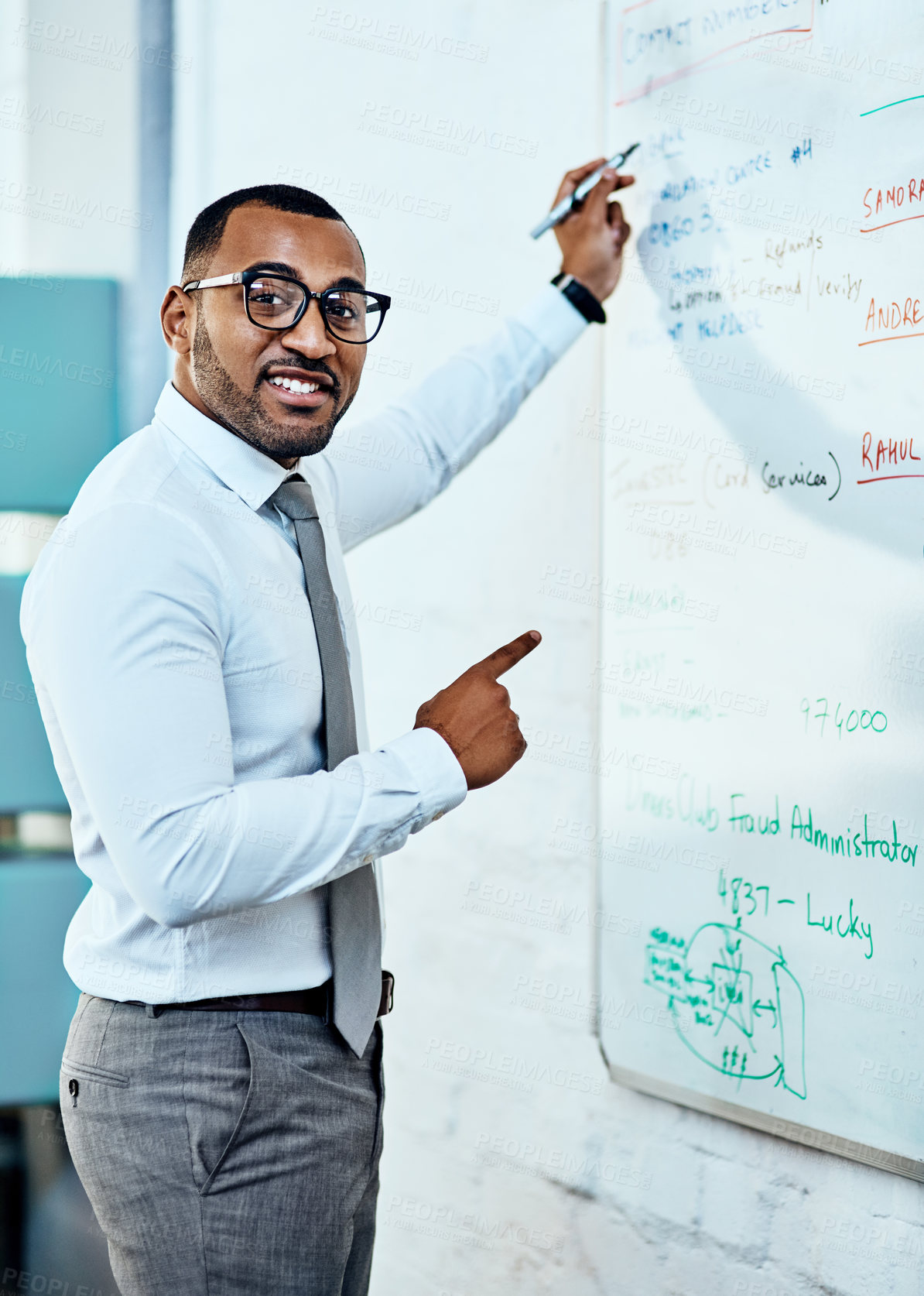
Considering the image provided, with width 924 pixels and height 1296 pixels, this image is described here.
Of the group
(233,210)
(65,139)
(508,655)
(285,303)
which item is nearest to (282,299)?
(285,303)

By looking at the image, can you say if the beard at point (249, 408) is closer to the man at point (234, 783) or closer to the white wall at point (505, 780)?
the man at point (234, 783)

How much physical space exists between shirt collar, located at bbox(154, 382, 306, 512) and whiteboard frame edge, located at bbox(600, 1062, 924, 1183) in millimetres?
894

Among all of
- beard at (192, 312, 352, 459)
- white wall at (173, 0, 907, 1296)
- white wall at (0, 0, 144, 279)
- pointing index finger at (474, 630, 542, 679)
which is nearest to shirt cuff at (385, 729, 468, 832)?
pointing index finger at (474, 630, 542, 679)

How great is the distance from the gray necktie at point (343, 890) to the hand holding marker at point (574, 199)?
590mm

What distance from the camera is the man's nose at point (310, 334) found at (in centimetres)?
115

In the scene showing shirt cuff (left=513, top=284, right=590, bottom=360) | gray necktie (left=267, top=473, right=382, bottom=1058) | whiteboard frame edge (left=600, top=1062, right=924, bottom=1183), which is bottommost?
whiteboard frame edge (left=600, top=1062, right=924, bottom=1183)

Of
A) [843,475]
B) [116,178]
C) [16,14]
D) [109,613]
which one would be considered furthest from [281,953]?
[16,14]

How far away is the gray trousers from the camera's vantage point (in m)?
1.06

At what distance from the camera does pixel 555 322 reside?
154cm

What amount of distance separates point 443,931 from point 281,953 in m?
0.78

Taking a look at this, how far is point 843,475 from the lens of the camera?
1.24m

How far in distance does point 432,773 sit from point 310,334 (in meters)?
0.47

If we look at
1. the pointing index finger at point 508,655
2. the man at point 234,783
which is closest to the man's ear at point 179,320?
the man at point 234,783

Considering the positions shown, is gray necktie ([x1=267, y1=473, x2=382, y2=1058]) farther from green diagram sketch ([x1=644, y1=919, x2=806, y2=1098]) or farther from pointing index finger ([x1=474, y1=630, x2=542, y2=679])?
green diagram sketch ([x1=644, y1=919, x2=806, y2=1098])
